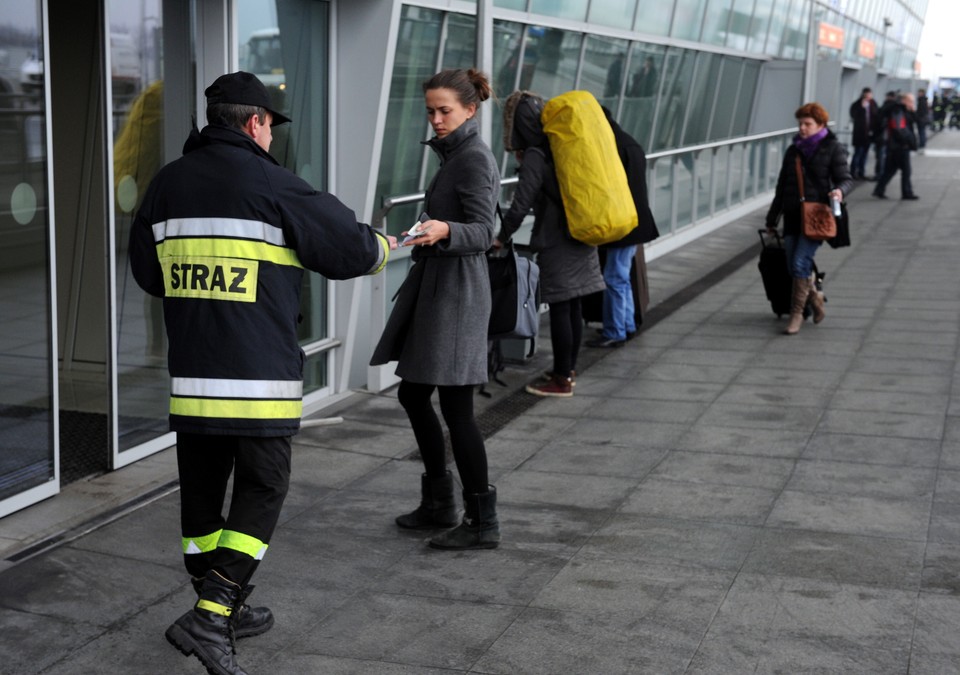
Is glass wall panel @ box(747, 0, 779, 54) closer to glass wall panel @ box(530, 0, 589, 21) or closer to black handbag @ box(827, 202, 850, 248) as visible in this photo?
glass wall panel @ box(530, 0, 589, 21)

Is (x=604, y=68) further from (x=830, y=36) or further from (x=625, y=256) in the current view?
(x=830, y=36)

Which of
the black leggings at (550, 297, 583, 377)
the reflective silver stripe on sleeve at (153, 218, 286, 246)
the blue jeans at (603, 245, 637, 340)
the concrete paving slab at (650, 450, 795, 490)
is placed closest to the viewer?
the reflective silver stripe on sleeve at (153, 218, 286, 246)

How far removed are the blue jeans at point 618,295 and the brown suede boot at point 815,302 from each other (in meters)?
1.41

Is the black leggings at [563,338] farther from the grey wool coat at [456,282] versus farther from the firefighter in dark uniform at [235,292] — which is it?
the firefighter in dark uniform at [235,292]

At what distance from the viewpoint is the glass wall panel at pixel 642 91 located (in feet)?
51.0

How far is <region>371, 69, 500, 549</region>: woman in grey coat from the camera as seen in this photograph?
4.96 m

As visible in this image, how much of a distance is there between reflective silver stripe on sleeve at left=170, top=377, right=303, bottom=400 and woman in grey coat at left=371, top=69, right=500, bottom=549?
123 cm

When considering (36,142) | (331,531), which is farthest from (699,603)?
(36,142)

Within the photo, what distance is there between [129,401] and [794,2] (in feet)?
75.3

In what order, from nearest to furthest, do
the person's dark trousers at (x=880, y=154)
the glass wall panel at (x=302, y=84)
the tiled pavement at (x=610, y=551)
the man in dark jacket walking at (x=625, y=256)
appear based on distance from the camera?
the tiled pavement at (x=610, y=551)
the glass wall panel at (x=302, y=84)
the man in dark jacket walking at (x=625, y=256)
the person's dark trousers at (x=880, y=154)

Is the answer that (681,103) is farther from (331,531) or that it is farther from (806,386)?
(331,531)

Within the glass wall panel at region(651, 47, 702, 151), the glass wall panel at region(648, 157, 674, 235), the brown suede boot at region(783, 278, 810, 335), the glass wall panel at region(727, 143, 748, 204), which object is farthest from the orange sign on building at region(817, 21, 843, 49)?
the brown suede boot at region(783, 278, 810, 335)

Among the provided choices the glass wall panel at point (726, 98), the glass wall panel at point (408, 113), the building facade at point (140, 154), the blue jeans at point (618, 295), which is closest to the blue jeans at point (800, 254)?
the blue jeans at point (618, 295)

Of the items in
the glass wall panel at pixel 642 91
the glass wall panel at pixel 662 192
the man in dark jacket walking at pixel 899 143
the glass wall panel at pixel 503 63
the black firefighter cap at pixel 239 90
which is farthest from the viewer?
the man in dark jacket walking at pixel 899 143
